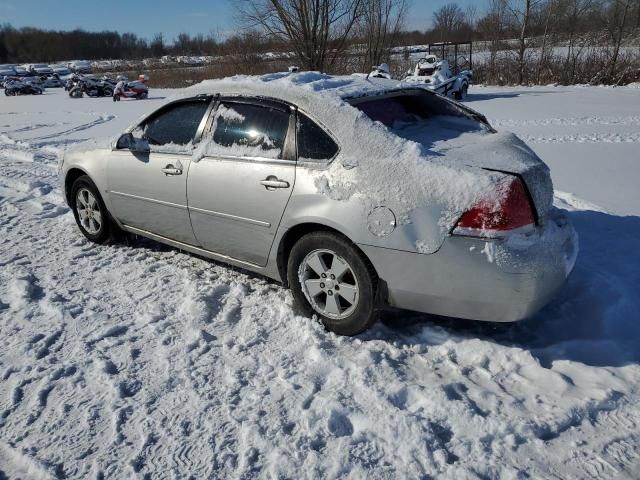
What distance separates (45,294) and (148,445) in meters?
2.13

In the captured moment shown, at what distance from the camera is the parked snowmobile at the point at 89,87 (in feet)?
98.8

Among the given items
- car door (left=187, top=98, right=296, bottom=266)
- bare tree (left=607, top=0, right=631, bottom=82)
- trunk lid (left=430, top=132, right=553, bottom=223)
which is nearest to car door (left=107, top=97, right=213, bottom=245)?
car door (left=187, top=98, right=296, bottom=266)

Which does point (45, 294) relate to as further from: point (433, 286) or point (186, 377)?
point (433, 286)

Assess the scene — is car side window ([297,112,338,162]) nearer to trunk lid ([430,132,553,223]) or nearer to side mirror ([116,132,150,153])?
trunk lid ([430,132,553,223])

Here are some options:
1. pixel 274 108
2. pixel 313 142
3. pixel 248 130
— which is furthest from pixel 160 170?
pixel 313 142

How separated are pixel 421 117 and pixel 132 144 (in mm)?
2380

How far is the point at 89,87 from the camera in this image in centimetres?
3028

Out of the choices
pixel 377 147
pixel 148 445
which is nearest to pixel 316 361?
pixel 148 445

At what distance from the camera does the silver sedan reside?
9.06 ft

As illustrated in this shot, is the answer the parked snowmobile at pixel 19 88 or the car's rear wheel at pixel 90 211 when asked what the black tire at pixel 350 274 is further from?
the parked snowmobile at pixel 19 88

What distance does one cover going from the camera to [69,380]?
9.50 ft

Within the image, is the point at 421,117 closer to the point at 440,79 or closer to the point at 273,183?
the point at 273,183

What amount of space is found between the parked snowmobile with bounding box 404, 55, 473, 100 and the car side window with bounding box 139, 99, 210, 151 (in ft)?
48.3

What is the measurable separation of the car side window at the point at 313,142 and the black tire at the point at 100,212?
2.46m
